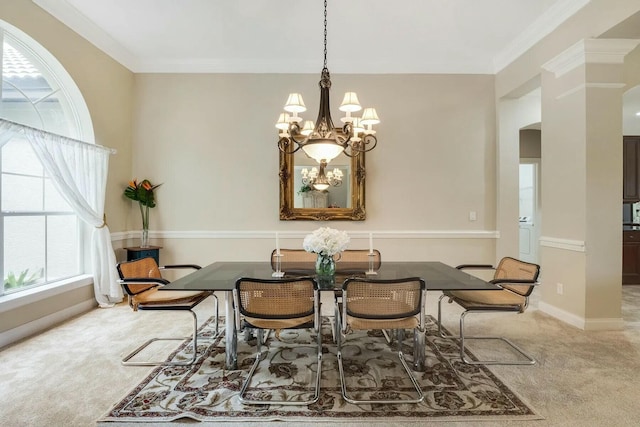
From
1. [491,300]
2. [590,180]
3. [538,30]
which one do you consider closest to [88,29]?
[491,300]

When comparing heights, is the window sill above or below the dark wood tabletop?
below

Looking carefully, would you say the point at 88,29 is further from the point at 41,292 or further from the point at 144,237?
the point at 41,292

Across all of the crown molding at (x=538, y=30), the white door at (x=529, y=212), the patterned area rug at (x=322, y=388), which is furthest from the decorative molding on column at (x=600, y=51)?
the white door at (x=529, y=212)

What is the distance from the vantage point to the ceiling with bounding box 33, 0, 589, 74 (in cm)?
328

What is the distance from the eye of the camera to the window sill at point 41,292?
280cm

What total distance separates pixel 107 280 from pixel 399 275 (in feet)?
11.2

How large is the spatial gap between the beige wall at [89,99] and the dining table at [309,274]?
1.88 metres

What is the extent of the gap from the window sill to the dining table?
1.71 metres

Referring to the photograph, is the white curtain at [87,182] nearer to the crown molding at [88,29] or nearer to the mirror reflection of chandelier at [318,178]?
the crown molding at [88,29]

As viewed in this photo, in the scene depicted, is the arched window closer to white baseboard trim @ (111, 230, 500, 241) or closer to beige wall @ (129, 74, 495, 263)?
beige wall @ (129, 74, 495, 263)

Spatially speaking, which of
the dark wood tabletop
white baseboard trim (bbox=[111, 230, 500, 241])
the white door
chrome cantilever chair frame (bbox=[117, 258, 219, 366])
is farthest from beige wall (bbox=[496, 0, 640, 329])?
chrome cantilever chair frame (bbox=[117, 258, 219, 366])

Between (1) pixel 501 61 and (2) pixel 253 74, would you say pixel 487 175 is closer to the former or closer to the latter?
(1) pixel 501 61

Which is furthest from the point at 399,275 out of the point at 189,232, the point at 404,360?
the point at 189,232

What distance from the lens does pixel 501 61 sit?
4.32 meters
